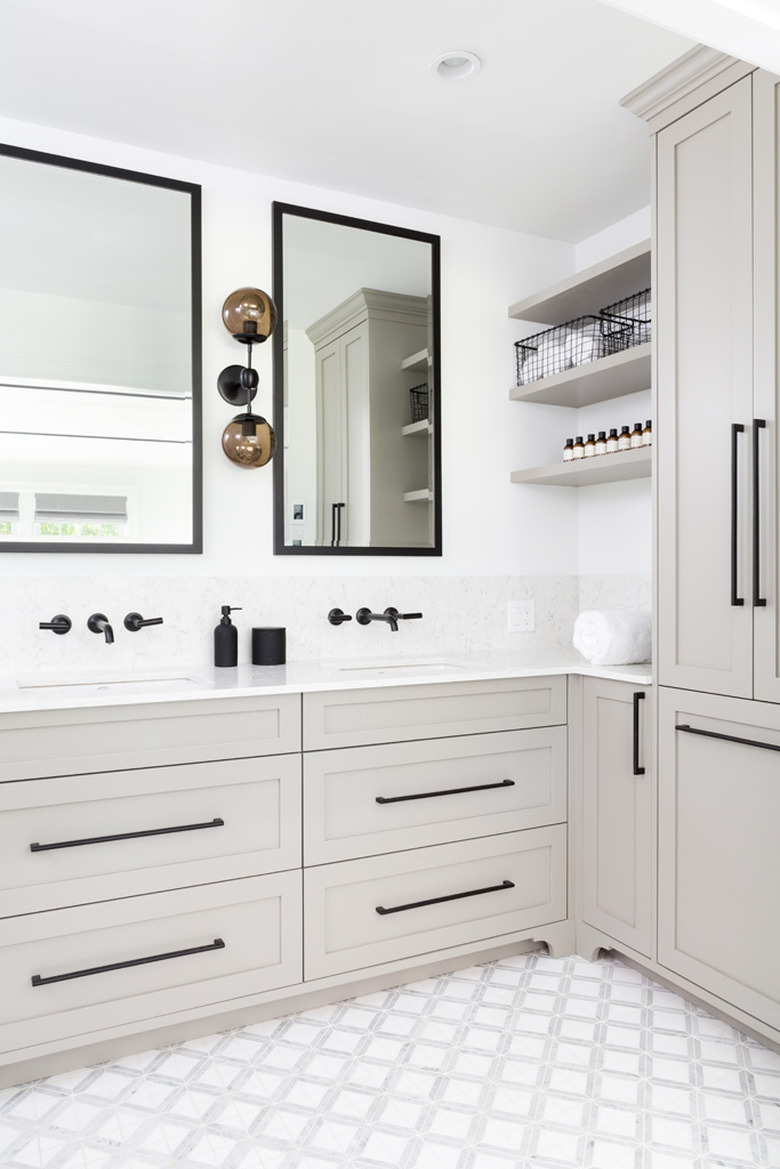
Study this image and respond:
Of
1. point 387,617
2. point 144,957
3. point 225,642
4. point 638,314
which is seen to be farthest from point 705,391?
point 144,957

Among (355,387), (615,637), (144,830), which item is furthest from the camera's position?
(355,387)

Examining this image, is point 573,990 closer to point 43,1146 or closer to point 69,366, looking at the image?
point 43,1146

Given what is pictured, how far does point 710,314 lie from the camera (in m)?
2.06

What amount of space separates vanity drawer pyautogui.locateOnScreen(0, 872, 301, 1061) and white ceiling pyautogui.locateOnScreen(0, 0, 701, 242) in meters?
2.05

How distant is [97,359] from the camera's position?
7.79 feet

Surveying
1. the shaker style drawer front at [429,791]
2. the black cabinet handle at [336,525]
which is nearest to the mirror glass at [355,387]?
the black cabinet handle at [336,525]

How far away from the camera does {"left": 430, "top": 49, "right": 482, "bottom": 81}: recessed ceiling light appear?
6.69 ft

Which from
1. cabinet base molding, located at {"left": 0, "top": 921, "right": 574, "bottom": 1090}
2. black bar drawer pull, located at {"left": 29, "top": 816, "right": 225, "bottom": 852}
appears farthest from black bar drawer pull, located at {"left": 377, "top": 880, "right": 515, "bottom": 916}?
black bar drawer pull, located at {"left": 29, "top": 816, "right": 225, "bottom": 852}

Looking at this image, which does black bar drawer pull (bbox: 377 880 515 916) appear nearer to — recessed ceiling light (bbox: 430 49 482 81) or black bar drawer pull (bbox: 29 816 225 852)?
black bar drawer pull (bbox: 29 816 225 852)

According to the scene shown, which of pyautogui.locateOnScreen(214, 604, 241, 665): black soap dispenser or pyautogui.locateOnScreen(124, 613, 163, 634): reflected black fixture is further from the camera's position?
pyautogui.locateOnScreen(214, 604, 241, 665): black soap dispenser

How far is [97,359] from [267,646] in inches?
38.4

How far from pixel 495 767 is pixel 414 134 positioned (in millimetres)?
1877

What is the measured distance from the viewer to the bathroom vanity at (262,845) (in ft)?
6.02

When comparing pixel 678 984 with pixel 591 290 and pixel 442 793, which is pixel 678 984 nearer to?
pixel 442 793
